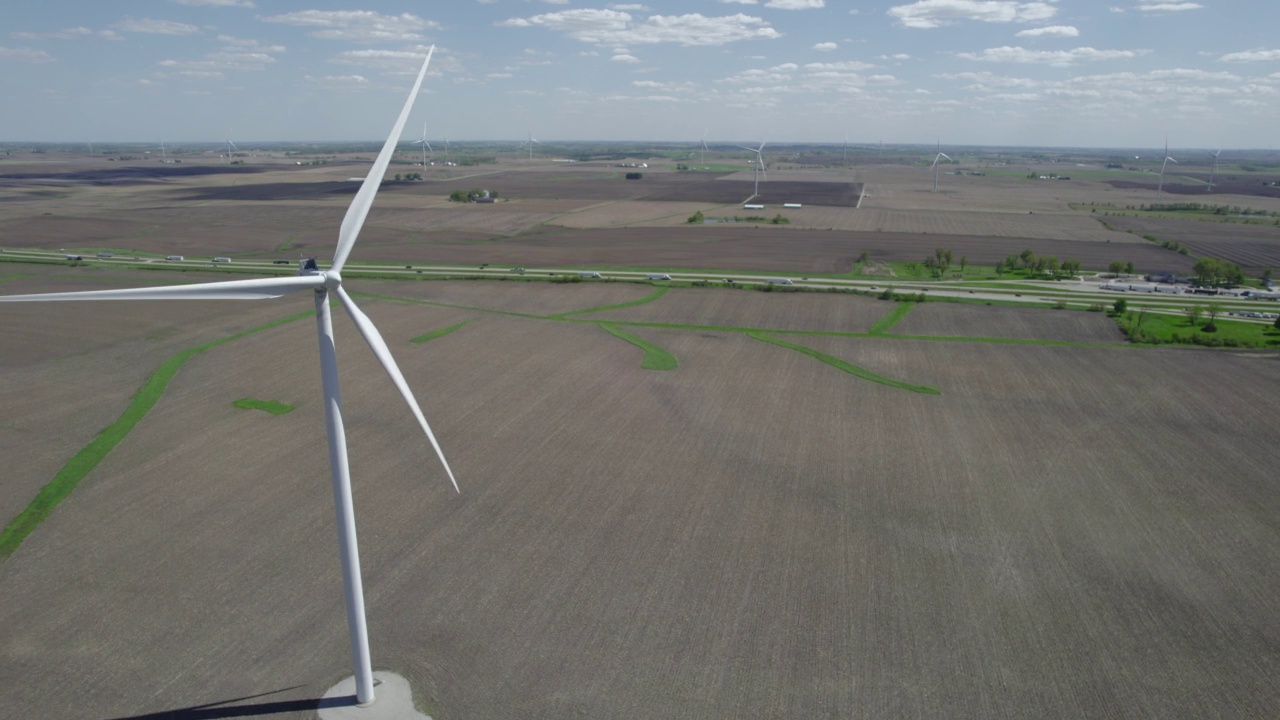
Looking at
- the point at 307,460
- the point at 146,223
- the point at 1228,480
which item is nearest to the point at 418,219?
the point at 146,223

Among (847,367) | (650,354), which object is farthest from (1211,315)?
(650,354)

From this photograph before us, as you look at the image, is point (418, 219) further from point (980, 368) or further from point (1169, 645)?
point (1169, 645)

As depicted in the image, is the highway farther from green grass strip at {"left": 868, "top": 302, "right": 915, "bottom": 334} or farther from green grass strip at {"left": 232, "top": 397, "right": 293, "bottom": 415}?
green grass strip at {"left": 232, "top": 397, "right": 293, "bottom": 415}

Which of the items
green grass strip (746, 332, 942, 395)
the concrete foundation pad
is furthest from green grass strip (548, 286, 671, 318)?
the concrete foundation pad

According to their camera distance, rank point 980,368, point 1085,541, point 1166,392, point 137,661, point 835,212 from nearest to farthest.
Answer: point 137,661
point 1085,541
point 1166,392
point 980,368
point 835,212

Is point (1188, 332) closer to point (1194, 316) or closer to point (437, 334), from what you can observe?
point (1194, 316)

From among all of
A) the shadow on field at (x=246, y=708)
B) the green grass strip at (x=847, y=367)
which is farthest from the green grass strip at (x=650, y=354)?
the shadow on field at (x=246, y=708)

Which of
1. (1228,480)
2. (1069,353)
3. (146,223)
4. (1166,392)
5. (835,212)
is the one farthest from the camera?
(835,212)
